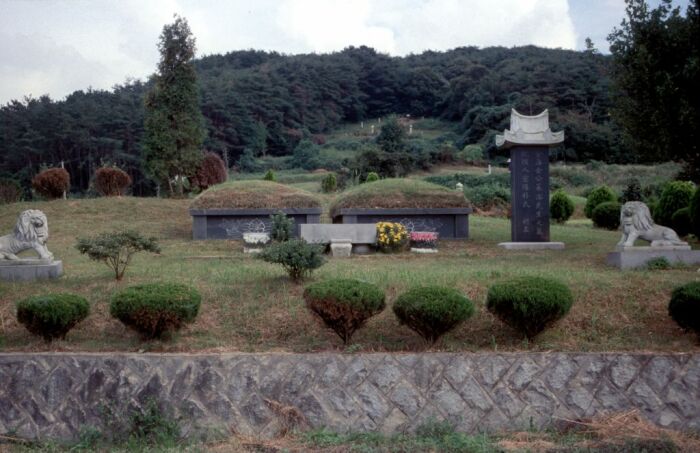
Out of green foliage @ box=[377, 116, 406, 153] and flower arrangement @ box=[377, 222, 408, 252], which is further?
green foliage @ box=[377, 116, 406, 153]

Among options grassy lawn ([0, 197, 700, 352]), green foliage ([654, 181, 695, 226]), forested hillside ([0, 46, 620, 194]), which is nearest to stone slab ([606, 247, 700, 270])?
grassy lawn ([0, 197, 700, 352])

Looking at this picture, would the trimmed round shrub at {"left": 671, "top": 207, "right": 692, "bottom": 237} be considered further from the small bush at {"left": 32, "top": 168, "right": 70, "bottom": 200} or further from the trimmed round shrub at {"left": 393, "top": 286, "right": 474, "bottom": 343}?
the small bush at {"left": 32, "top": 168, "right": 70, "bottom": 200}

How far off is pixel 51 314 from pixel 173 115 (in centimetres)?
1932

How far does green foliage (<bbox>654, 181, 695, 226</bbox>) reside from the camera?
17.8 m

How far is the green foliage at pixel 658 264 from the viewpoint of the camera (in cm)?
1120

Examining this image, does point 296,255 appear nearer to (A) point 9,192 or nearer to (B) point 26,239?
Result: (B) point 26,239

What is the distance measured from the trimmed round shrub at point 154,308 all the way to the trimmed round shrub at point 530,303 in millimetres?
3530

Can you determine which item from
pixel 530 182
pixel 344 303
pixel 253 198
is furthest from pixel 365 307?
pixel 253 198

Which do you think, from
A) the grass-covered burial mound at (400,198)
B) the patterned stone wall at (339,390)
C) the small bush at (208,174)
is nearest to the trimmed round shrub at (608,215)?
the grass-covered burial mound at (400,198)

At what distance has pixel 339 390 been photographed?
286 inches

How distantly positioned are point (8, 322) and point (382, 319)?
482 cm

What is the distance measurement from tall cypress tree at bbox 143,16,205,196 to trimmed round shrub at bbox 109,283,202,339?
18663mm

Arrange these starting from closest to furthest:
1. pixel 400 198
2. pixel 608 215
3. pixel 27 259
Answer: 1. pixel 27 259
2. pixel 400 198
3. pixel 608 215

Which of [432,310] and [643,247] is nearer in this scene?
[432,310]
